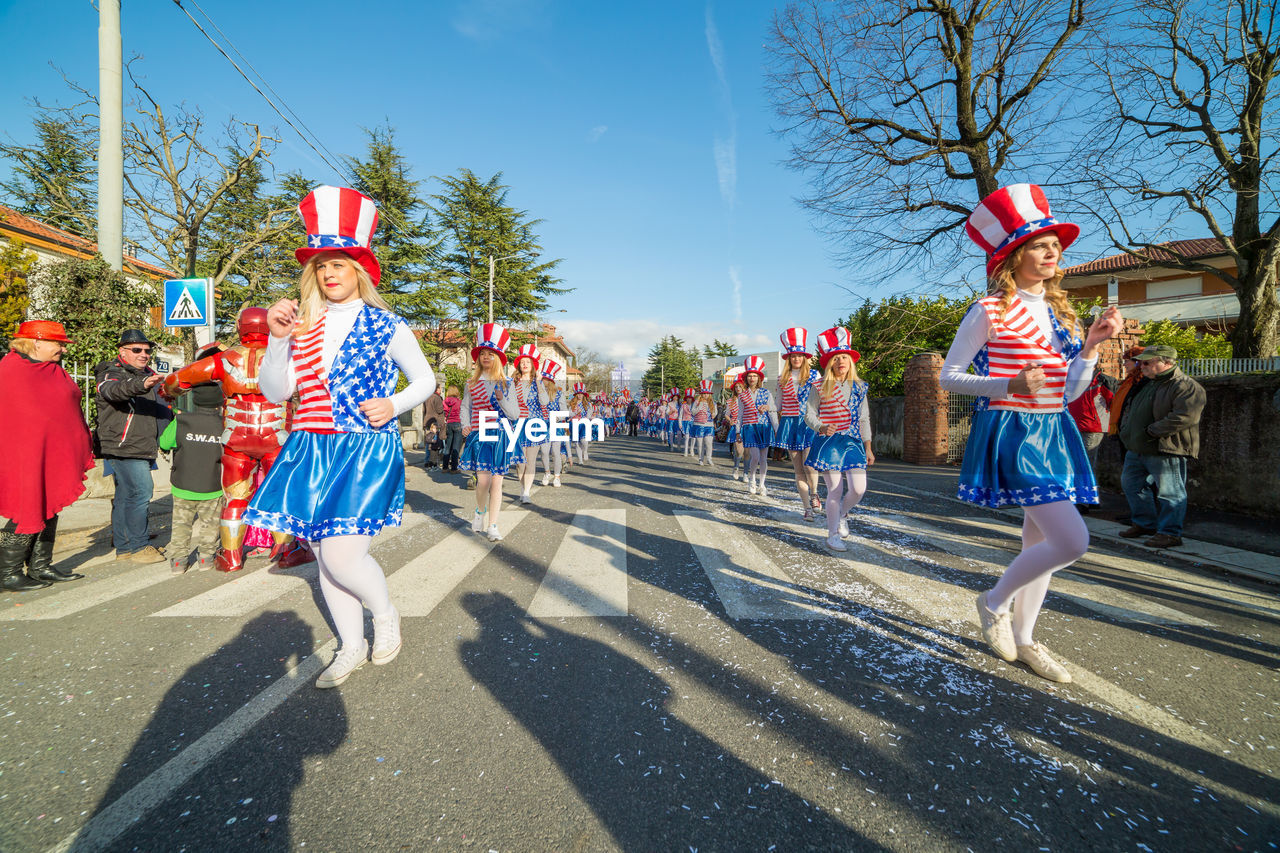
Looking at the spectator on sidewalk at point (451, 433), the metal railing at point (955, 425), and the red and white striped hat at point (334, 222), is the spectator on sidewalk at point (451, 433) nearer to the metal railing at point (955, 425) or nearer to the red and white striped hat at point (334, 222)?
the red and white striped hat at point (334, 222)

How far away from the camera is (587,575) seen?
4500 mm

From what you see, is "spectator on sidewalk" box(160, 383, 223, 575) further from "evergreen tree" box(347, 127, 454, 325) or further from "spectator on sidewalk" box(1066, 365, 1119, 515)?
"evergreen tree" box(347, 127, 454, 325)

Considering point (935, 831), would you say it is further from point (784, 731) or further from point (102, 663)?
point (102, 663)

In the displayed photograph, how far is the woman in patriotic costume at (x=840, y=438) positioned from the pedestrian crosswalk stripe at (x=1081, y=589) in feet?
3.65

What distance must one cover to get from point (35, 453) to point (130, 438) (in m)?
0.68

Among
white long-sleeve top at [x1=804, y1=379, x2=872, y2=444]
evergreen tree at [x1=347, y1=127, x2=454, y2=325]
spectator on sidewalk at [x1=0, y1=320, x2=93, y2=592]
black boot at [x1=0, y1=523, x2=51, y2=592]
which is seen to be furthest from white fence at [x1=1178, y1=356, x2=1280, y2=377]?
evergreen tree at [x1=347, y1=127, x2=454, y2=325]

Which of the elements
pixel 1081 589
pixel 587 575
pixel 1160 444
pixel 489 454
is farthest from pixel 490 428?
pixel 1160 444

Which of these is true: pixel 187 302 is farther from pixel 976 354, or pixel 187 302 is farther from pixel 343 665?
pixel 976 354

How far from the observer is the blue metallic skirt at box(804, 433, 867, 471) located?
525cm

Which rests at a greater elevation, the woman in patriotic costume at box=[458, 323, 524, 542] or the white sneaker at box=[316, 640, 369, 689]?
the woman in patriotic costume at box=[458, 323, 524, 542]

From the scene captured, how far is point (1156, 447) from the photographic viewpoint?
5867 millimetres

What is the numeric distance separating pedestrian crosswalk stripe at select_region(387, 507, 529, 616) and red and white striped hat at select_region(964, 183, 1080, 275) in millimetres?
4039

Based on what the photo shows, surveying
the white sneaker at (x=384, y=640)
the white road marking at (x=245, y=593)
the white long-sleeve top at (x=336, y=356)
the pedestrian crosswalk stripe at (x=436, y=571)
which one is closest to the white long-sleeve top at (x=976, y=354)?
the white long-sleeve top at (x=336, y=356)

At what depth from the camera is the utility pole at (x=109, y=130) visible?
24.0 feet
